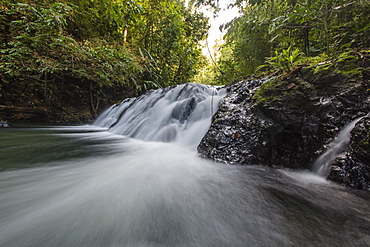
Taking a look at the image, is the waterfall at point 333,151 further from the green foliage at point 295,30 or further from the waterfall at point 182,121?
the waterfall at point 182,121

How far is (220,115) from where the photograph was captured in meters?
2.32

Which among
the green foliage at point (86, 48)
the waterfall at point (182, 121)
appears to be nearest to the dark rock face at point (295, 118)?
the waterfall at point (182, 121)

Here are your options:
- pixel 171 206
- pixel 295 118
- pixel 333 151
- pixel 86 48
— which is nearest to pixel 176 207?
pixel 171 206

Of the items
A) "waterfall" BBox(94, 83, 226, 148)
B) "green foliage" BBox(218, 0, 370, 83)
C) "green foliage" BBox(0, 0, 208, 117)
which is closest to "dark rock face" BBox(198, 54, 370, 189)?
"green foliage" BBox(218, 0, 370, 83)

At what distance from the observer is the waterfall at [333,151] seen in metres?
1.47

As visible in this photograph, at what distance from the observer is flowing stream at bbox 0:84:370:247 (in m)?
0.71

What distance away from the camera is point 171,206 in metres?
0.98

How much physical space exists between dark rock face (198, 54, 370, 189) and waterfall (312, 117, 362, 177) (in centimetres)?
5

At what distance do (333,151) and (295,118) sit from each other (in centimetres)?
50

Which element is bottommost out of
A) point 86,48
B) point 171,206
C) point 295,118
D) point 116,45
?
point 171,206

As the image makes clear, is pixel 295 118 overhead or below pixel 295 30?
below

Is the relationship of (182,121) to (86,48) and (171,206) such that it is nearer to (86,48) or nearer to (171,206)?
(171,206)

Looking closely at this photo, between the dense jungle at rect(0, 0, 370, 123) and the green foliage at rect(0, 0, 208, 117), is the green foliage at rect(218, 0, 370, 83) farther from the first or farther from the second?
the green foliage at rect(0, 0, 208, 117)

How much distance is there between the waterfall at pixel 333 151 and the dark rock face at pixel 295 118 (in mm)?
49
